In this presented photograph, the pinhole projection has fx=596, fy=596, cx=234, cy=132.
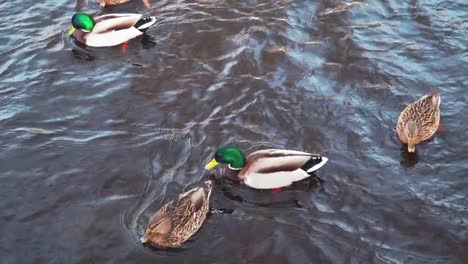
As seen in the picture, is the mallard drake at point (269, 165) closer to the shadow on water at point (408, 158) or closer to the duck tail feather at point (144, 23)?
the shadow on water at point (408, 158)

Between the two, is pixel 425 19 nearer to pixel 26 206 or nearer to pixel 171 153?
pixel 171 153

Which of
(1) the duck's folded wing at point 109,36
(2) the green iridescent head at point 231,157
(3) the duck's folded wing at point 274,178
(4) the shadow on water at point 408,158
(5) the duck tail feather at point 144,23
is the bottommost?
(4) the shadow on water at point 408,158

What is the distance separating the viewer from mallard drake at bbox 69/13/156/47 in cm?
1041

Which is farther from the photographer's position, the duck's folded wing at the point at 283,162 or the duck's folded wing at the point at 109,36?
the duck's folded wing at the point at 109,36

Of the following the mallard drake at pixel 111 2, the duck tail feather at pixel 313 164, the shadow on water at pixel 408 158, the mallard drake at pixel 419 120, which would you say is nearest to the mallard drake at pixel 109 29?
the mallard drake at pixel 111 2

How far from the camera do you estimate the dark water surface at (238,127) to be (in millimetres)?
6605

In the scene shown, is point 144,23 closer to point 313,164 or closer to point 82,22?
point 82,22

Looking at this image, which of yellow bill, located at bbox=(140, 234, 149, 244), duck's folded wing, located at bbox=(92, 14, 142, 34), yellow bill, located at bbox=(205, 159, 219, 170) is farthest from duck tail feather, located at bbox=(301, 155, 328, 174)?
duck's folded wing, located at bbox=(92, 14, 142, 34)

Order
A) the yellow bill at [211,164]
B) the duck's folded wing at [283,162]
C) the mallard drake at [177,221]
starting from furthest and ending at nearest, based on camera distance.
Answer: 1. the yellow bill at [211,164]
2. the duck's folded wing at [283,162]
3. the mallard drake at [177,221]

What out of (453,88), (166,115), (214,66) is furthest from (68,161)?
(453,88)

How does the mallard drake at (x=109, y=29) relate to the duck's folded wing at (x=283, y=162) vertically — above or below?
above

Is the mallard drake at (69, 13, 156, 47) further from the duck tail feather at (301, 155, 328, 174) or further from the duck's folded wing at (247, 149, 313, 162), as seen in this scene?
the duck tail feather at (301, 155, 328, 174)

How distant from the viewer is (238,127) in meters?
8.28

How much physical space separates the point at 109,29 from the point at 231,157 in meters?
4.37
